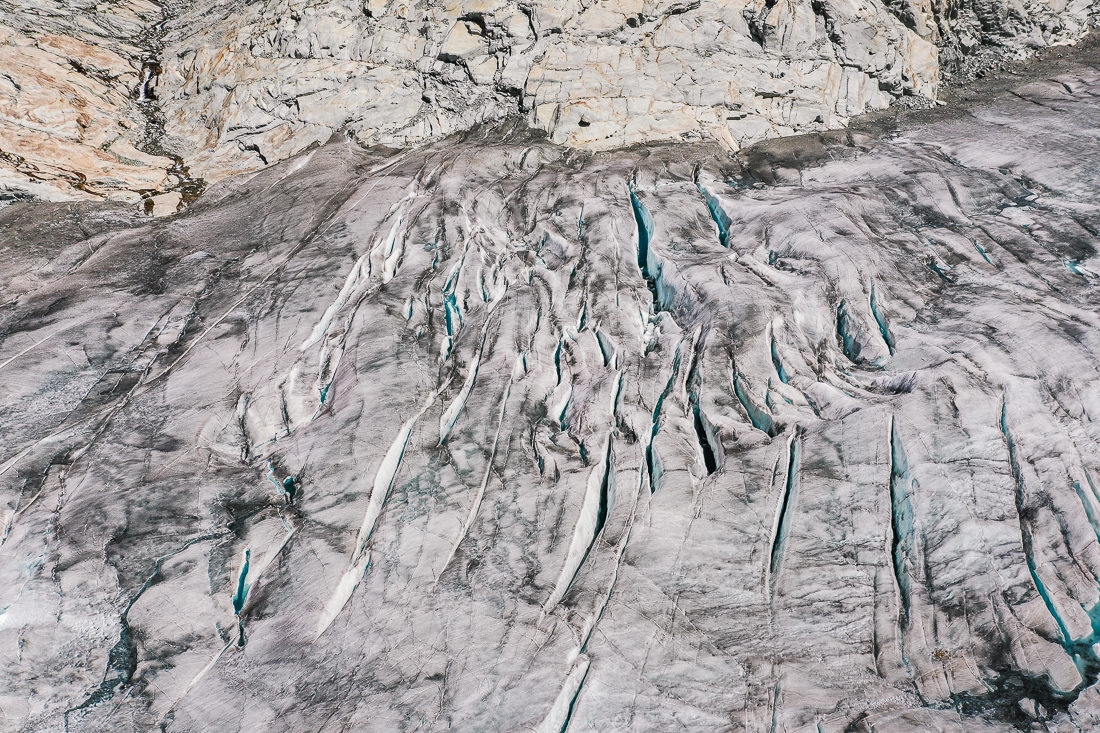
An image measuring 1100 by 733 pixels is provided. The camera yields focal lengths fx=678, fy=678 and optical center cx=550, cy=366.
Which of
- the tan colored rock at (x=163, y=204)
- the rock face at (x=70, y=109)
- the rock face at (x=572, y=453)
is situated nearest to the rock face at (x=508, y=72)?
the rock face at (x=70, y=109)

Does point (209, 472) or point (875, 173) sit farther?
point (875, 173)

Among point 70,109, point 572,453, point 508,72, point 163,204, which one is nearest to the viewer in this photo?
point 572,453

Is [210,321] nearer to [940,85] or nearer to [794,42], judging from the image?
[794,42]

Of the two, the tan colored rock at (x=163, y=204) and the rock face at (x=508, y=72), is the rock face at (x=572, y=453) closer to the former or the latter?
the tan colored rock at (x=163, y=204)

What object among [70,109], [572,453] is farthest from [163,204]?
[572,453]

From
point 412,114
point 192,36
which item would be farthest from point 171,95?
point 412,114

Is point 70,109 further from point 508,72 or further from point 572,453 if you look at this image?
point 572,453
